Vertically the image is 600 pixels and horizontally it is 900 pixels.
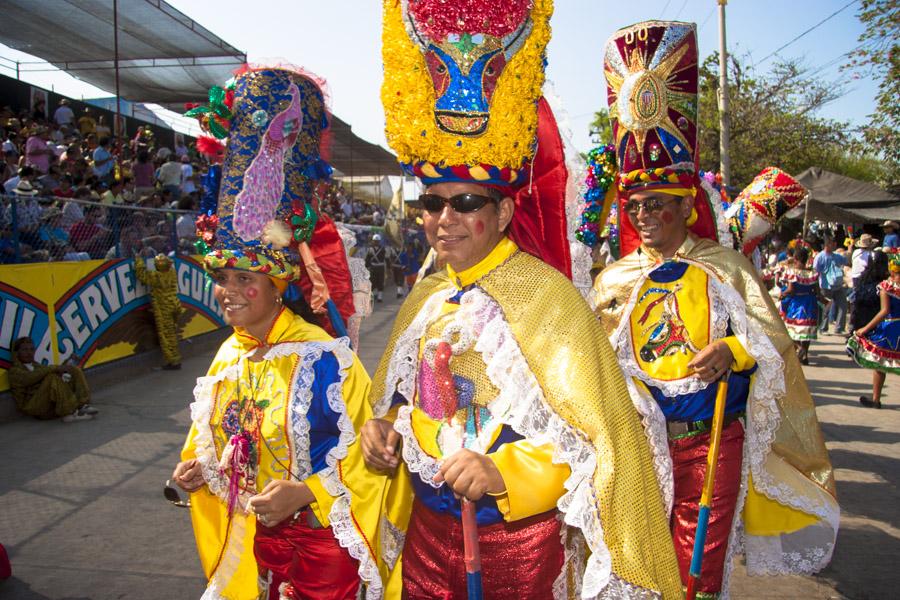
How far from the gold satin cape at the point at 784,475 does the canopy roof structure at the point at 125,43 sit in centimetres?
920

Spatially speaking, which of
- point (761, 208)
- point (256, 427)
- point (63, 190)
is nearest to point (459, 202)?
point (256, 427)

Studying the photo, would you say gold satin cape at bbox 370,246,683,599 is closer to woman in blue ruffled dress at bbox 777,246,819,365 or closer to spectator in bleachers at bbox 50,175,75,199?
spectator in bleachers at bbox 50,175,75,199

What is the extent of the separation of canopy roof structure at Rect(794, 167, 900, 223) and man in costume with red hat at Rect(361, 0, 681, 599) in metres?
20.2

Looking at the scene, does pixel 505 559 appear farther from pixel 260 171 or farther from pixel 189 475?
pixel 260 171

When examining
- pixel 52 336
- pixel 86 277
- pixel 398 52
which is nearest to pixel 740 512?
pixel 398 52

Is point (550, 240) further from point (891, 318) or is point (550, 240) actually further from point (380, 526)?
point (891, 318)

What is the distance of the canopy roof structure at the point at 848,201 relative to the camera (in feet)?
66.0

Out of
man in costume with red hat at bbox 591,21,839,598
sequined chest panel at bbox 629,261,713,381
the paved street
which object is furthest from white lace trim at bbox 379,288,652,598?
the paved street

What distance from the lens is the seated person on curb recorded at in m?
7.13

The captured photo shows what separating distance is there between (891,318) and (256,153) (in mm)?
8428

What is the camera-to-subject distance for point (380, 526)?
8.61 feet

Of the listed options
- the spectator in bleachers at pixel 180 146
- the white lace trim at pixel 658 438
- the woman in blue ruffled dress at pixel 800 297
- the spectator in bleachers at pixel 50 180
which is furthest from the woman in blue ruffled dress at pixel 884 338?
the spectator in bleachers at pixel 180 146

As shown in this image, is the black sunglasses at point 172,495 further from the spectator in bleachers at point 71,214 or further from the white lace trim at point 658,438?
the spectator in bleachers at point 71,214

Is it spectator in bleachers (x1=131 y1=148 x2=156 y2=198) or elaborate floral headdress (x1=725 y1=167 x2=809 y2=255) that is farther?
spectator in bleachers (x1=131 y1=148 x2=156 y2=198)
